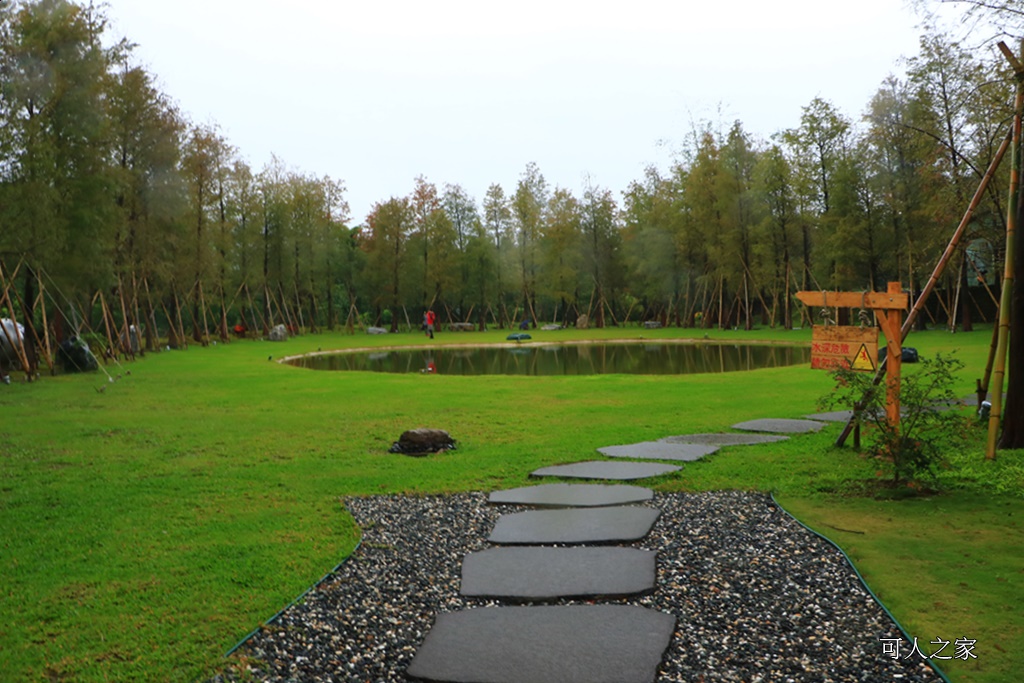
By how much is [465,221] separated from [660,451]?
40.4 meters

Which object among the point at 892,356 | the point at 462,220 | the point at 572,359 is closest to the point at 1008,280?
the point at 892,356

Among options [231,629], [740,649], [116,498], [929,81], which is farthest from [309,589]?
[929,81]

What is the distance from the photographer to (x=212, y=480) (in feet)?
20.4

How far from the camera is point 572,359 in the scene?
919 inches

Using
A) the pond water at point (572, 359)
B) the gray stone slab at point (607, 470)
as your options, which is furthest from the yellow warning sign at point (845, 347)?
the pond water at point (572, 359)

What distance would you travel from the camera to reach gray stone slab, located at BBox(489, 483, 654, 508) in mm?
5262

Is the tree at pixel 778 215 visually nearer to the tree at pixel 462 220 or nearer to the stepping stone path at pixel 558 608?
the tree at pixel 462 220

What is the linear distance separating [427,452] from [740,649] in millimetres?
4715

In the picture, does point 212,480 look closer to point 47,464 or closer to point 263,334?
point 47,464

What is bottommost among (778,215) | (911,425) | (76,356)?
(911,425)

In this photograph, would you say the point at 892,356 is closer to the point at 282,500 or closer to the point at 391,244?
the point at 282,500

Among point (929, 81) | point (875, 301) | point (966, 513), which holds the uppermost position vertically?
point (929, 81)

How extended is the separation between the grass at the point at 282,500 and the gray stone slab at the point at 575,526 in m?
0.91

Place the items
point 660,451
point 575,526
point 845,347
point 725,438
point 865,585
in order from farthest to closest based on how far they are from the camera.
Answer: point 725,438, point 660,451, point 845,347, point 575,526, point 865,585
